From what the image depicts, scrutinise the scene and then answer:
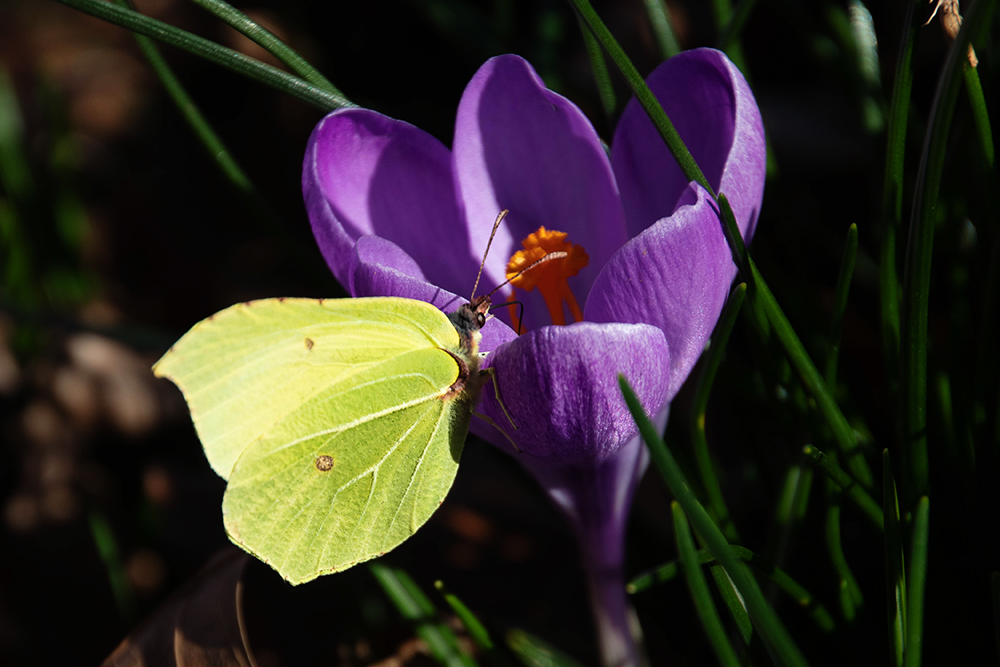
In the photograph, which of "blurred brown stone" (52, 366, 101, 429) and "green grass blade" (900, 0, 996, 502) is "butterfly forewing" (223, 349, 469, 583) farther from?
"blurred brown stone" (52, 366, 101, 429)

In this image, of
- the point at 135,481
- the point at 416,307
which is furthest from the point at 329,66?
the point at 416,307

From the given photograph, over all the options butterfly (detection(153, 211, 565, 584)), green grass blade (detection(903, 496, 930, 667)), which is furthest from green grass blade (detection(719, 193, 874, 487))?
butterfly (detection(153, 211, 565, 584))

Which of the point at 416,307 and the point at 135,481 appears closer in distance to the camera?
the point at 416,307

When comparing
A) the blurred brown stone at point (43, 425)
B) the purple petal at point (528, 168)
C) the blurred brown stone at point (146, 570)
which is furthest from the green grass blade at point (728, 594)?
the blurred brown stone at point (43, 425)

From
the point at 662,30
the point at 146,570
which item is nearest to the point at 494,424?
the point at 662,30

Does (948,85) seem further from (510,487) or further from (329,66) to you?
(329,66)

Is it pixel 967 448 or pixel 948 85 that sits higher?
pixel 948 85

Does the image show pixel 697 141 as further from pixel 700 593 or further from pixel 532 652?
pixel 532 652
